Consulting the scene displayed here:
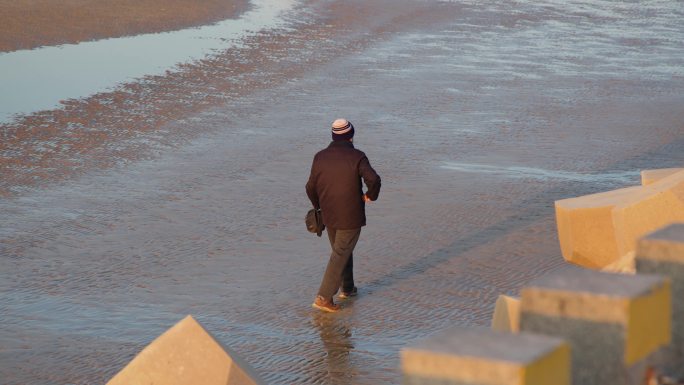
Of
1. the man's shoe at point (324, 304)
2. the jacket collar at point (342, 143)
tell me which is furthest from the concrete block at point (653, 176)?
the man's shoe at point (324, 304)

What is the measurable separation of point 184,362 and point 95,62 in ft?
63.3

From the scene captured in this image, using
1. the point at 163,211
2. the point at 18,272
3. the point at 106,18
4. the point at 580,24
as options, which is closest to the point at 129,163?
the point at 163,211

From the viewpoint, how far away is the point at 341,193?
33.3 feet

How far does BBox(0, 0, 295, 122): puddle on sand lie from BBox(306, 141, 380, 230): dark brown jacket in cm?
1001

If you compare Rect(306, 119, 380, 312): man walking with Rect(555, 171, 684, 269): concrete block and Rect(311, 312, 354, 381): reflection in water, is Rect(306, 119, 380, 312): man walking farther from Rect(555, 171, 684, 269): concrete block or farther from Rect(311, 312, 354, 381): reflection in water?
Rect(555, 171, 684, 269): concrete block

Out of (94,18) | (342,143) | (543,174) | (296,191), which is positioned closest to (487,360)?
(342,143)

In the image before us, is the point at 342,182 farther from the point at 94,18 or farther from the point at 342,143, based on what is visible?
the point at 94,18

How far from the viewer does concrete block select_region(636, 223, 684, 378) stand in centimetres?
477

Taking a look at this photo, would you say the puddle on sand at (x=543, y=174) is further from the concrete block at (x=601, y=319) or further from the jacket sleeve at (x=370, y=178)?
the concrete block at (x=601, y=319)

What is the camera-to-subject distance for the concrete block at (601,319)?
13.9ft

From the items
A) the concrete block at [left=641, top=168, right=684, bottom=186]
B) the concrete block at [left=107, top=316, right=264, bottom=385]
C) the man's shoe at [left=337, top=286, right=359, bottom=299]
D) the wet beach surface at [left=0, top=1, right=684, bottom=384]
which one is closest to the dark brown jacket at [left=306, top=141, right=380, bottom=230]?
the man's shoe at [left=337, top=286, right=359, bottom=299]

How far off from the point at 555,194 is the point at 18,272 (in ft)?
19.6

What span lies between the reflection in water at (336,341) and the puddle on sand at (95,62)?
10479mm

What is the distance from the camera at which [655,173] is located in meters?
11.6
